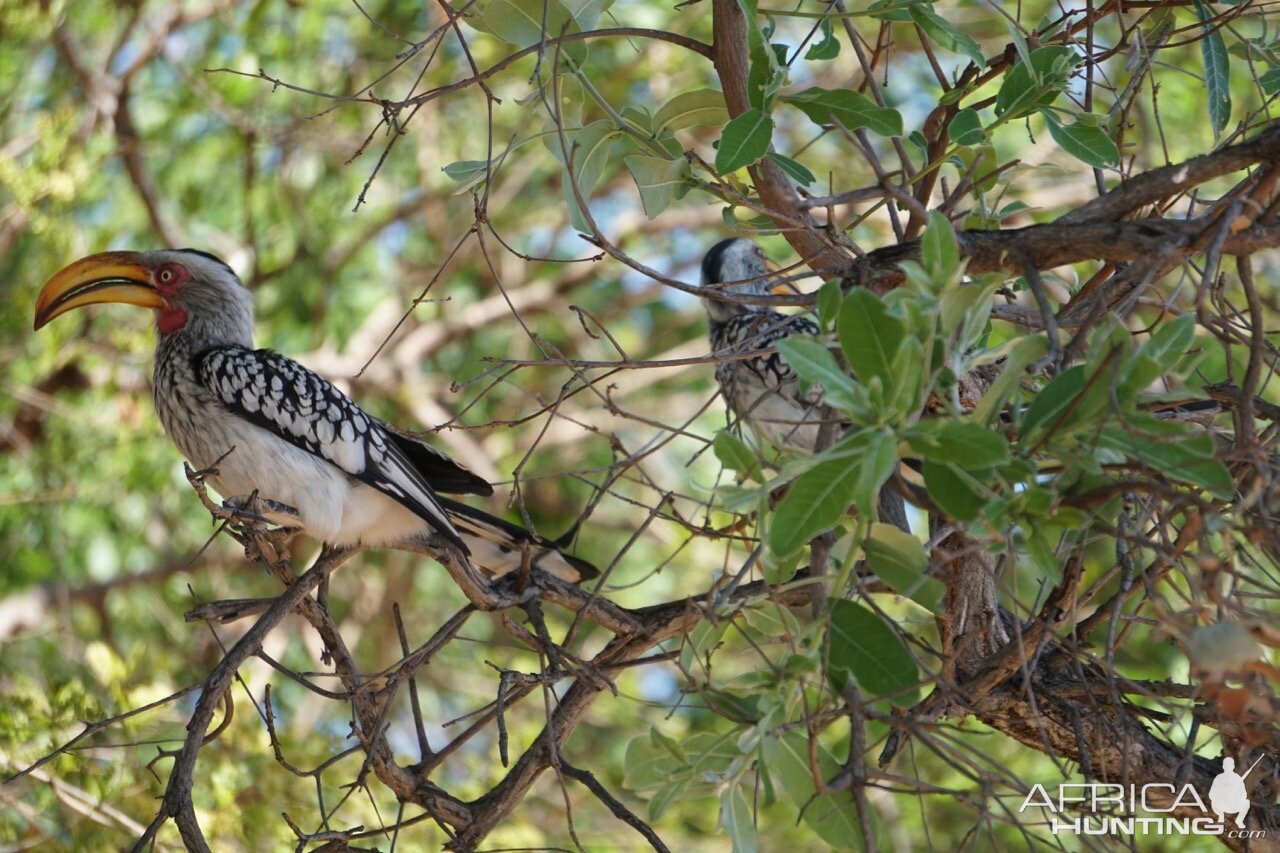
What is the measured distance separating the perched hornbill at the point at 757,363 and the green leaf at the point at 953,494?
659 mm

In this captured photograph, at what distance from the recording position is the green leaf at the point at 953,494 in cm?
146

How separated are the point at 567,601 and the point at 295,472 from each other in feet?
3.38

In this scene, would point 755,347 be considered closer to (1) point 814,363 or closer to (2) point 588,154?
(2) point 588,154

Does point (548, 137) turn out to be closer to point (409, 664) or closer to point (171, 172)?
point (409, 664)

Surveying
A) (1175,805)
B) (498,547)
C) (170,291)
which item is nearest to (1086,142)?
(1175,805)

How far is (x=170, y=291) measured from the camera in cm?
388

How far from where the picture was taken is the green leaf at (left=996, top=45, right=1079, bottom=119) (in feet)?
6.26

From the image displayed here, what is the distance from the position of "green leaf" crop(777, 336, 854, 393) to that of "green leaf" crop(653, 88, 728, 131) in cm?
70

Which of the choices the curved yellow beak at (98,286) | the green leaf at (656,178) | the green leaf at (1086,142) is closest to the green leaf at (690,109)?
the green leaf at (656,178)

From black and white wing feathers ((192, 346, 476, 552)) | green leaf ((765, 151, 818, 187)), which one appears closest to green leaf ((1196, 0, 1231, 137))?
green leaf ((765, 151, 818, 187))

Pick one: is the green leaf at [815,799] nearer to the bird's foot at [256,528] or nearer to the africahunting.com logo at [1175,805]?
the africahunting.com logo at [1175,805]

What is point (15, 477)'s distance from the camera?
5473 mm

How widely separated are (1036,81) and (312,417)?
2.01 m

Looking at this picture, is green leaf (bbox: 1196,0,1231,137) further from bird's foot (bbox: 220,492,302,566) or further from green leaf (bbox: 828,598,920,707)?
bird's foot (bbox: 220,492,302,566)
